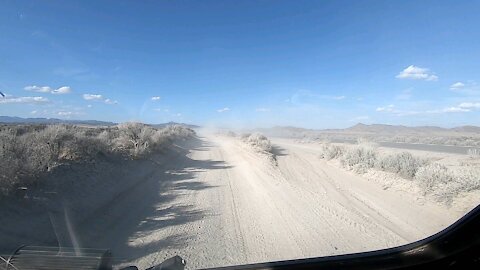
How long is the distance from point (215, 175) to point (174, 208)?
18.7 ft

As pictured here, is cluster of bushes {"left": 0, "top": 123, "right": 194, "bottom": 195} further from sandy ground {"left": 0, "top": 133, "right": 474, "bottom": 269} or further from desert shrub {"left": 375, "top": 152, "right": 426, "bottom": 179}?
desert shrub {"left": 375, "top": 152, "right": 426, "bottom": 179}

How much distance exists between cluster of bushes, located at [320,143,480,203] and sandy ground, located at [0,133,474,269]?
43 centimetres

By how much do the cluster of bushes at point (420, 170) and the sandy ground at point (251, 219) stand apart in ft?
1.42

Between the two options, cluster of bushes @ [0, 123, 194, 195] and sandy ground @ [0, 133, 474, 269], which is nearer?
sandy ground @ [0, 133, 474, 269]

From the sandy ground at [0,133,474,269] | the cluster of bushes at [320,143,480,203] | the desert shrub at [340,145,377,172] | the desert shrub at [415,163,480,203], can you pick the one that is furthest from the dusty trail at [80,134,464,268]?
the desert shrub at [340,145,377,172]

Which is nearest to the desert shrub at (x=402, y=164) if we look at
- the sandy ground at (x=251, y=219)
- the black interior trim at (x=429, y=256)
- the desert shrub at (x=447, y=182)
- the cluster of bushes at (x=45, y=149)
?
the sandy ground at (x=251, y=219)

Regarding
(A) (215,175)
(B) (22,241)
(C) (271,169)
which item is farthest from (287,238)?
(C) (271,169)

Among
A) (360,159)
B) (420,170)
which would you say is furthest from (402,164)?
(360,159)

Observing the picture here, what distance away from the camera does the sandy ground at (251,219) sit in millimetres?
5555

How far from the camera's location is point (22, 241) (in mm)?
5566

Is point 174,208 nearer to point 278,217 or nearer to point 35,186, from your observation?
point 278,217

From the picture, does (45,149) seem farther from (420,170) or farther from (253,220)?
(420,170)

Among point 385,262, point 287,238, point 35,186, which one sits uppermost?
point 385,262

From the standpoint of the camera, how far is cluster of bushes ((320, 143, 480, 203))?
5250mm
